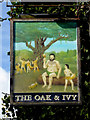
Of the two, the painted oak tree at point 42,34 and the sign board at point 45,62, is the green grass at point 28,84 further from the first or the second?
the painted oak tree at point 42,34

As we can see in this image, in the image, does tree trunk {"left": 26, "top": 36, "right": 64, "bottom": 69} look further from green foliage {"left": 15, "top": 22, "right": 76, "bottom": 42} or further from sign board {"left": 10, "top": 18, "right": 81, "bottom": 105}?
green foliage {"left": 15, "top": 22, "right": 76, "bottom": 42}

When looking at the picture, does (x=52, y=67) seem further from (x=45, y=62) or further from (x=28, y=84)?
(x=28, y=84)

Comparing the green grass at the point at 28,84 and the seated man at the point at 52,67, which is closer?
the green grass at the point at 28,84

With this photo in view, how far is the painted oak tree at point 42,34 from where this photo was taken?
10.0 meters

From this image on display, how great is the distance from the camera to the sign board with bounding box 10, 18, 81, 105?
969cm

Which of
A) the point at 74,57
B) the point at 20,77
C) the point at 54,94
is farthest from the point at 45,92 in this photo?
the point at 74,57

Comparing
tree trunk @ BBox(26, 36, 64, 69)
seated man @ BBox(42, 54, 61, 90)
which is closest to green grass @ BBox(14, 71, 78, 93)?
seated man @ BBox(42, 54, 61, 90)

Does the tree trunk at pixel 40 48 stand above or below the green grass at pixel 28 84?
above

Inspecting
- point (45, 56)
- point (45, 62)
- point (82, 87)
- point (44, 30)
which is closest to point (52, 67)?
point (45, 62)

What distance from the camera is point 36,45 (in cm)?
1005

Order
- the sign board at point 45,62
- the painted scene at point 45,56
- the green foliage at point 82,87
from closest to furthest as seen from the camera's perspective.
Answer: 1. the sign board at point 45,62
2. the painted scene at point 45,56
3. the green foliage at point 82,87

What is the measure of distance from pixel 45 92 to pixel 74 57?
1696 mm

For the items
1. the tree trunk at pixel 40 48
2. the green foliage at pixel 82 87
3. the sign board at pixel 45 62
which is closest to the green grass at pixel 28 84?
the sign board at pixel 45 62

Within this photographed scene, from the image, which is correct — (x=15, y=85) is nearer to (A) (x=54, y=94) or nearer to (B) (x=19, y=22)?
(A) (x=54, y=94)
